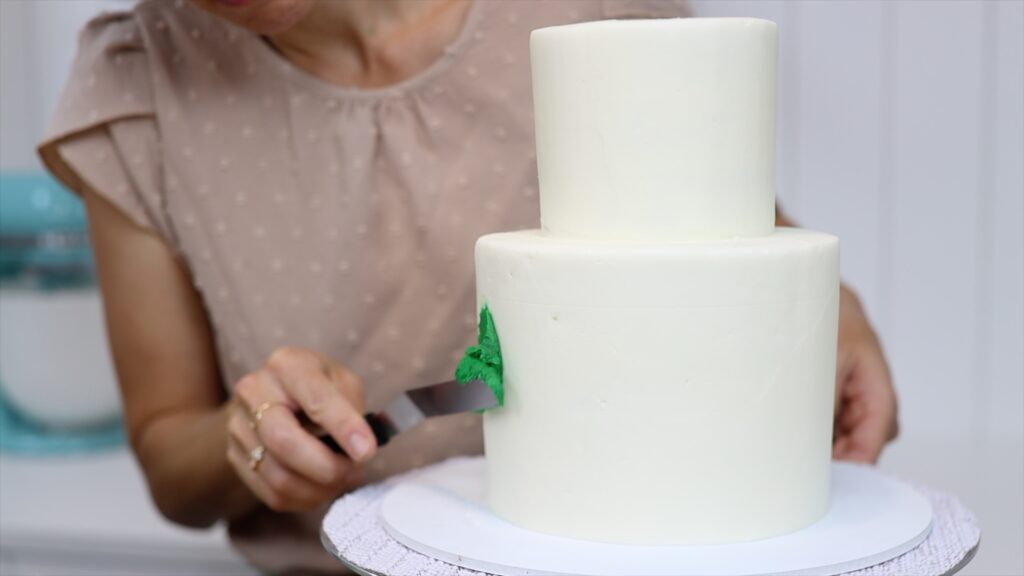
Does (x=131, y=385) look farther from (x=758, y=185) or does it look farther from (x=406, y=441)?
(x=758, y=185)

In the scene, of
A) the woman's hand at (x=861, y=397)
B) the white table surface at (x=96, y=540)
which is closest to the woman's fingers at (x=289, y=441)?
the woman's hand at (x=861, y=397)

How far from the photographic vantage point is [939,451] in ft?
3.39

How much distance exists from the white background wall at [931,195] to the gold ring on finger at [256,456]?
0.43 metres

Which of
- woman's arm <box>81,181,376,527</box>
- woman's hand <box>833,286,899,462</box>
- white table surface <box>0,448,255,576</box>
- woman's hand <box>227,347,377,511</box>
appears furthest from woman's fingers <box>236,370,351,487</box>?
white table surface <box>0,448,255,576</box>

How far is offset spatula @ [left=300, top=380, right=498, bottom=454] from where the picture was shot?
0.61 meters

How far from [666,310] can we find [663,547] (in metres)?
0.12

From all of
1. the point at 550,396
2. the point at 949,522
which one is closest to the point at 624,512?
the point at 550,396

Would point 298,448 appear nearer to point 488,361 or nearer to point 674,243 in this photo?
point 488,361

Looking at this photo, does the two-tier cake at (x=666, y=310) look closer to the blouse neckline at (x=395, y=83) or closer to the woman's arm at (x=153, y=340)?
the blouse neckline at (x=395, y=83)

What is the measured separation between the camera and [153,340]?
3.14 feet

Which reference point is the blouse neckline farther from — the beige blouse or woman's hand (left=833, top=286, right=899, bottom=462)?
woman's hand (left=833, top=286, right=899, bottom=462)

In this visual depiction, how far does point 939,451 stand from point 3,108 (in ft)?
4.13

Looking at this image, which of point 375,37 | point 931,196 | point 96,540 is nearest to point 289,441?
point 375,37

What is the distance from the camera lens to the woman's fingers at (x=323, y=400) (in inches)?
25.9
